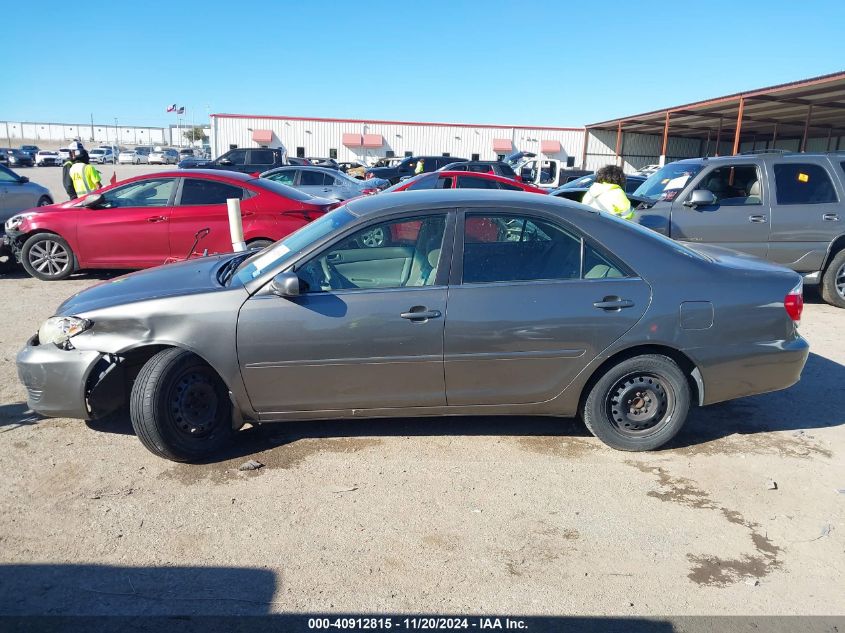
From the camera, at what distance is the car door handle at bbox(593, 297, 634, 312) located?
379cm

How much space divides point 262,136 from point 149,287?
43.5m

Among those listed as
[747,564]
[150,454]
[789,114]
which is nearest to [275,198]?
[150,454]

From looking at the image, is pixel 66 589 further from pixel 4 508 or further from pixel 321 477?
pixel 321 477

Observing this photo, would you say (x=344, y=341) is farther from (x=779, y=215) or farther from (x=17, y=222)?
(x=17, y=222)

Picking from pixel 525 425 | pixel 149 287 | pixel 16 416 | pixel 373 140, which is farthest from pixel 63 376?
pixel 373 140

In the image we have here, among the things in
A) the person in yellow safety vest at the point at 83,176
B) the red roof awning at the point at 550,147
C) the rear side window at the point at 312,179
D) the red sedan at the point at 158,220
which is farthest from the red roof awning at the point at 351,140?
the red sedan at the point at 158,220

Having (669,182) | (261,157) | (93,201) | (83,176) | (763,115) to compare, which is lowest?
(93,201)

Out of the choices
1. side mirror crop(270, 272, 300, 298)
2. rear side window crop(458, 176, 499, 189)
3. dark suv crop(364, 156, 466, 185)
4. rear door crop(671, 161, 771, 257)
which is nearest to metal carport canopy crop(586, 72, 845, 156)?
rear side window crop(458, 176, 499, 189)

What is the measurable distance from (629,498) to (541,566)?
87 cm

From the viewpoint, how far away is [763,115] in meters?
28.0

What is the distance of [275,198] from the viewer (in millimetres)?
8172

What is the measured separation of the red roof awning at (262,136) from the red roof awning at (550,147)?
67.6ft

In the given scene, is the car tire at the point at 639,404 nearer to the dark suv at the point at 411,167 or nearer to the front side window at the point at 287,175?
the front side window at the point at 287,175

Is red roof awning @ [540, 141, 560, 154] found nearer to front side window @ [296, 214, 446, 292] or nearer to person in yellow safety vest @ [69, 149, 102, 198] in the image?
person in yellow safety vest @ [69, 149, 102, 198]
